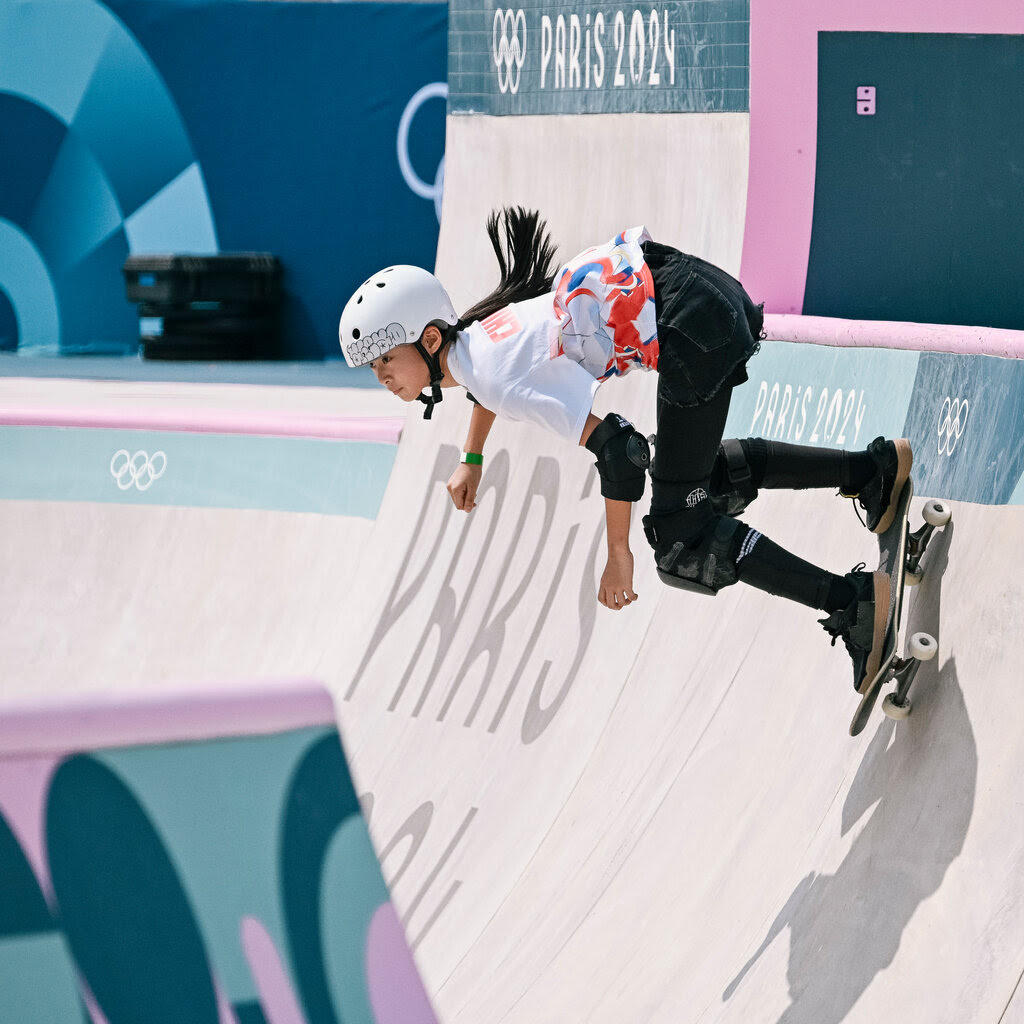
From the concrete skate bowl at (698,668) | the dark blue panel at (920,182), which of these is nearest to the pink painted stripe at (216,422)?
the concrete skate bowl at (698,668)

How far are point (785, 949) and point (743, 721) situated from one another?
1144mm

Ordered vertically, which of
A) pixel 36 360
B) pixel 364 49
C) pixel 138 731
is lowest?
pixel 36 360

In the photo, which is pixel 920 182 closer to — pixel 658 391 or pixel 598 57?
pixel 598 57

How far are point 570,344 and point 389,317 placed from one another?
54 cm

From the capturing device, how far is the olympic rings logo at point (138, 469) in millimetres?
8633

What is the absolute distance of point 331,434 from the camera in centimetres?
837

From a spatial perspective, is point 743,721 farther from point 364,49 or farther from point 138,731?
point 364,49

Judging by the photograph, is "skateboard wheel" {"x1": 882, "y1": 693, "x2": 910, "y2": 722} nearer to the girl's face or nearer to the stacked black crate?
the girl's face

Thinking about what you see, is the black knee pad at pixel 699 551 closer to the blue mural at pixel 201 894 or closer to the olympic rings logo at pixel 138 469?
the blue mural at pixel 201 894

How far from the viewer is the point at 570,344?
168 inches

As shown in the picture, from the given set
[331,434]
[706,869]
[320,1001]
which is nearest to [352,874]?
[320,1001]

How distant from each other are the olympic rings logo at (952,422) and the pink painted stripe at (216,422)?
3.94 m

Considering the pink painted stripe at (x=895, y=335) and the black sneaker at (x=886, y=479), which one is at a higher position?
the pink painted stripe at (x=895, y=335)

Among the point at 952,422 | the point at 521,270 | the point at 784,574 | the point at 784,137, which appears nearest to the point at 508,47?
the point at 784,137
